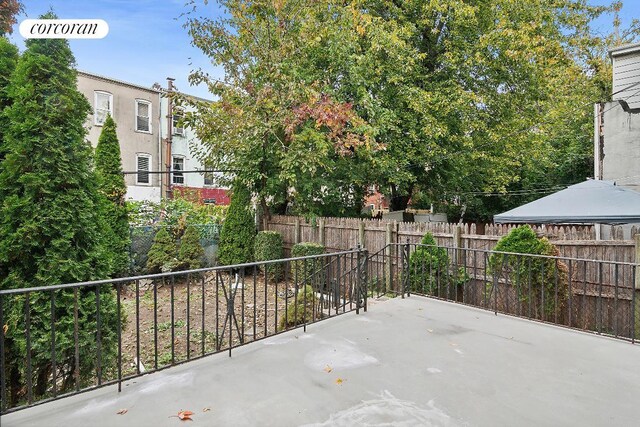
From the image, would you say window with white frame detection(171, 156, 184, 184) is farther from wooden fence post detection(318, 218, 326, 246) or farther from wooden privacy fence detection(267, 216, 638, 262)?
wooden fence post detection(318, 218, 326, 246)

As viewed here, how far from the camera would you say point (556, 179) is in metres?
16.4

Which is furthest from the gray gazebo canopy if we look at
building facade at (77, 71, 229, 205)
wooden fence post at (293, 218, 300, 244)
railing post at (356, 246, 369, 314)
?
building facade at (77, 71, 229, 205)

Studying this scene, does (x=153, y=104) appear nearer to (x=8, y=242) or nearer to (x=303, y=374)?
(x=8, y=242)

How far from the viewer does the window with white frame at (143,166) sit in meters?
15.9

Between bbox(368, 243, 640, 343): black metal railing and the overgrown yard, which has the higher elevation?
bbox(368, 243, 640, 343): black metal railing

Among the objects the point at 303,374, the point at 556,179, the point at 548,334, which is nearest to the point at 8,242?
the point at 303,374

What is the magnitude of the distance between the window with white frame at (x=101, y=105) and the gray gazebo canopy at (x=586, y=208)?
48.3ft

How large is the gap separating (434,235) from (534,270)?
6.86 ft

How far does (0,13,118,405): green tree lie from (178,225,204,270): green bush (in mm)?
5260

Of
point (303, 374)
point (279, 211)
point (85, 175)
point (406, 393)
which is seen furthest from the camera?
point (279, 211)

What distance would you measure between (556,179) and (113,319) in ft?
58.7

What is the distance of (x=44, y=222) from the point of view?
10.8 feet

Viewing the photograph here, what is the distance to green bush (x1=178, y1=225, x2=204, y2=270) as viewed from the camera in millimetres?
8719


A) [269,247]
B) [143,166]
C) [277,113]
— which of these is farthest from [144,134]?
[269,247]
